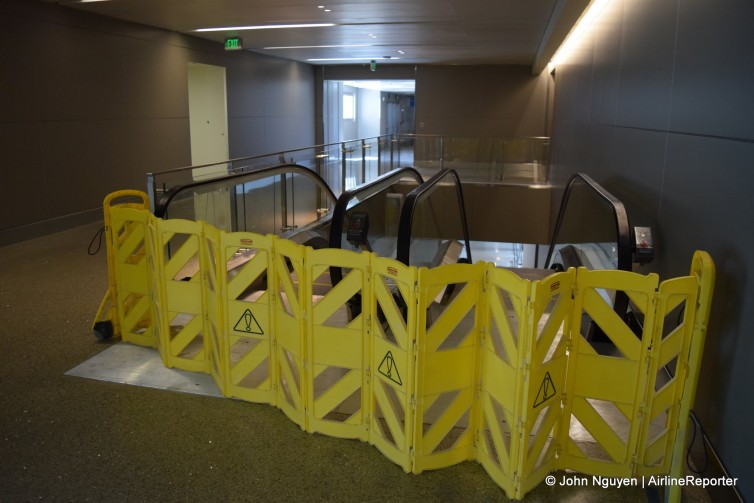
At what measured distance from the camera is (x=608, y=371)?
3.79 metres

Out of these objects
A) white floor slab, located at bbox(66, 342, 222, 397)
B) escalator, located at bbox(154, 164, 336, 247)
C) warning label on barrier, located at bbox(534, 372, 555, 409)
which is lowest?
white floor slab, located at bbox(66, 342, 222, 397)

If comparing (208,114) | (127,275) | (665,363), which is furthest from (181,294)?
(208,114)

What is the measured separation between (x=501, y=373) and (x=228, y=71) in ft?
51.7

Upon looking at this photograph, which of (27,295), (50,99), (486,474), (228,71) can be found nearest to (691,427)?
(486,474)

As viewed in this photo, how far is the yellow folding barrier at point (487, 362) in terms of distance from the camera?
3.65 meters

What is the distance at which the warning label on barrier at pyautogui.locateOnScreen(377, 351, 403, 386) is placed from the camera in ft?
12.9

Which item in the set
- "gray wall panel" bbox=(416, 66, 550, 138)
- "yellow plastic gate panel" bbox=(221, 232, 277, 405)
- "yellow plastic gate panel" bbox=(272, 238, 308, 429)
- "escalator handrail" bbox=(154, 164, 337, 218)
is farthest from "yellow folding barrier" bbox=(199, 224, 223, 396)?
"gray wall panel" bbox=(416, 66, 550, 138)

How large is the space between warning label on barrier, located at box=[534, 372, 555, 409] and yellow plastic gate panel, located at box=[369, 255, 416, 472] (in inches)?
29.5

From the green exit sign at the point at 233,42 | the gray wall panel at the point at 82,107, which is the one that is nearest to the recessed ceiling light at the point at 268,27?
the green exit sign at the point at 233,42

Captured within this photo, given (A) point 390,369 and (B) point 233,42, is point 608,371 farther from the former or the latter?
(B) point 233,42

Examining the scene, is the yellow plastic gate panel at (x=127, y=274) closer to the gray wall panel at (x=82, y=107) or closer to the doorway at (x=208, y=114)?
the gray wall panel at (x=82, y=107)

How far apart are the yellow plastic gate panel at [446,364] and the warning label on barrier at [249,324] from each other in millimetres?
1475

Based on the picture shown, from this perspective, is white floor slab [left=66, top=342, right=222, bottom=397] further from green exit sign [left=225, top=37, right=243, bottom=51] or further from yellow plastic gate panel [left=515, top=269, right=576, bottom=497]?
green exit sign [left=225, top=37, right=243, bottom=51]

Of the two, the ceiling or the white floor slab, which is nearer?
the white floor slab
